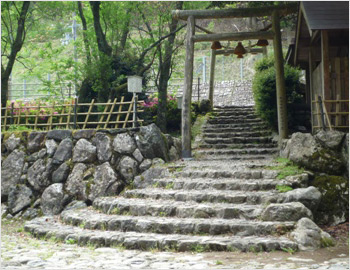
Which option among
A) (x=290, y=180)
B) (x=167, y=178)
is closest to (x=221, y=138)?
(x=167, y=178)

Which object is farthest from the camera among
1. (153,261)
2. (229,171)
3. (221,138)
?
(221,138)

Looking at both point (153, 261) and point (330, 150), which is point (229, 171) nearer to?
point (330, 150)

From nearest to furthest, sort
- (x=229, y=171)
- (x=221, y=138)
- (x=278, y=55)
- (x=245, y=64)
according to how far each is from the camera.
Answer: (x=229, y=171) → (x=278, y=55) → (x=221, y=138) → (x=245, y=64)

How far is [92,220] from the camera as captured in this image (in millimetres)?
9664

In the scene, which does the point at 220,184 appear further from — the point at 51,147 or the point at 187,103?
the point at 51,147

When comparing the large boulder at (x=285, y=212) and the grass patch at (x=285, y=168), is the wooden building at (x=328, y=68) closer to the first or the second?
the grass patch at (x=285, y=168)

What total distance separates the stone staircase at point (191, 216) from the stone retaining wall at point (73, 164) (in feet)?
3.00

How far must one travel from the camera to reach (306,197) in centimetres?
945

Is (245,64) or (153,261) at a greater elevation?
(245,64)

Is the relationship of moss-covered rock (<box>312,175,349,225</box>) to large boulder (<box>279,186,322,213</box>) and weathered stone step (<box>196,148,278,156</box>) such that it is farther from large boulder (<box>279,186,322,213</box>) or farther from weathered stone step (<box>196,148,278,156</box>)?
weathered stone step (<box>196,148,278,156</box>)

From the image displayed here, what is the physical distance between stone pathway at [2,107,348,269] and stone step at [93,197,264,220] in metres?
0.02

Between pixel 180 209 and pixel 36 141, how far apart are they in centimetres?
653

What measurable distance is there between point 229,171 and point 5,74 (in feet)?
32.4

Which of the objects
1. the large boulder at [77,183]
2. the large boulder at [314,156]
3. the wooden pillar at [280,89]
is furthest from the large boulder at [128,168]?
the wooden pillar at [280,89]
